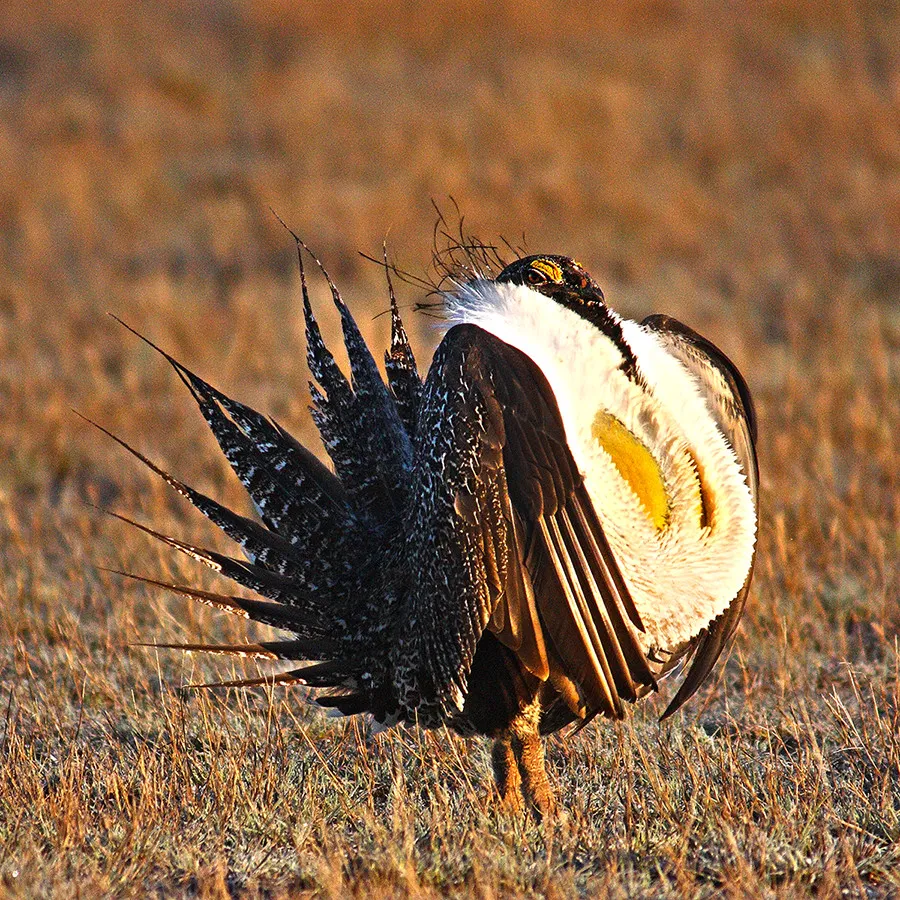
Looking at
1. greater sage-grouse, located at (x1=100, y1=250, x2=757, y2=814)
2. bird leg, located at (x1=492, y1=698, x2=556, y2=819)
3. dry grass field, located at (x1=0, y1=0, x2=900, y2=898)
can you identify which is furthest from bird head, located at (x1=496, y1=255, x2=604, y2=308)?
dry grass field, located at (x1=0, y1=0, x2=900, y2=898)

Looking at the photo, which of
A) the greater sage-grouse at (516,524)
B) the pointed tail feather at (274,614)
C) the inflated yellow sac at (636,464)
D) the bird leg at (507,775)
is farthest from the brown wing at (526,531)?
the pointed tail feather at (274,614)

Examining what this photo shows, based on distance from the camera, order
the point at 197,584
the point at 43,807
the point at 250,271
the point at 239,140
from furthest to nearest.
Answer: the point at 239,140 → the point at 250,271 → the point at 197,584 → the point at 43,807

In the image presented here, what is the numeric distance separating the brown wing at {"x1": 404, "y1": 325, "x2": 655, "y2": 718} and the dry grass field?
1.18 ft

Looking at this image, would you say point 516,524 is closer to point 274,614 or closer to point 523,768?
point 523,768

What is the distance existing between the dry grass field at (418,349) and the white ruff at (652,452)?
1.39ft

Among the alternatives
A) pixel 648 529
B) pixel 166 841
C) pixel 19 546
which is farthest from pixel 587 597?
pixel 19 546

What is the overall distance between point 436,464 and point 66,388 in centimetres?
475

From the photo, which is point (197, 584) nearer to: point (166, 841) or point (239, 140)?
point (166, 841)

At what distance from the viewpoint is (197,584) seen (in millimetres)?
4184

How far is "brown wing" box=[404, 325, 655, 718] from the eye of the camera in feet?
7.55

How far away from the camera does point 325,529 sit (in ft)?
9.50

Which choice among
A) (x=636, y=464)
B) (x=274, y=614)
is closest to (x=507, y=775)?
(x=274, y=614)

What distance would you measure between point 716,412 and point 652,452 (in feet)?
1.03

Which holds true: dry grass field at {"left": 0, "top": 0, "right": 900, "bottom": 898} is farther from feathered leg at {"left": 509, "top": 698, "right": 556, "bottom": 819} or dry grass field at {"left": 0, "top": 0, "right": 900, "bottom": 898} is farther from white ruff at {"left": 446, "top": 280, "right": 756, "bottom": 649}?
white ruff at {"left": 446, "top": 280, "right": 756, "bottom": 649}
